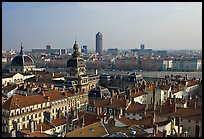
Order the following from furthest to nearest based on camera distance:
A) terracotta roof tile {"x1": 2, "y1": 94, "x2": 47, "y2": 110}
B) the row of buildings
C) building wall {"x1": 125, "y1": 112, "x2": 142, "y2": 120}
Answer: terracotta roof tile {"x1": 2, "y1": 94, "x2": 47, "y2": 110} → building wall {"x1": 125, "y1": 112, "x2": 142, "y2": 120} → the row of buildings

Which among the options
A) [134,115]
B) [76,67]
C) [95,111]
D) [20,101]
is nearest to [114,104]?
[95,111]

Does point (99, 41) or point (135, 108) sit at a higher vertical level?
point (99, 41)

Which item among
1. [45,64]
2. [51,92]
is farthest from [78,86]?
[45,64]

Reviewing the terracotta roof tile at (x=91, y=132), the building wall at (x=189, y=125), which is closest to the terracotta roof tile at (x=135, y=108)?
the building wall at (x=189, y=125)

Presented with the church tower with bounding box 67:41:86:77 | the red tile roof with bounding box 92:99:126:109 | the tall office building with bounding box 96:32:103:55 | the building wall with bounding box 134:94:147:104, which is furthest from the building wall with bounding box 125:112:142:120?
the tall office building with bounding box 96:32:103:55

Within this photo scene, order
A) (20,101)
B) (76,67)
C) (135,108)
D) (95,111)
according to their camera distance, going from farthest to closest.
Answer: (76,67) < (95,111) < (20,101) < (135,108)

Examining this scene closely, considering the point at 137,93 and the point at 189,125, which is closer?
the point at 189,125

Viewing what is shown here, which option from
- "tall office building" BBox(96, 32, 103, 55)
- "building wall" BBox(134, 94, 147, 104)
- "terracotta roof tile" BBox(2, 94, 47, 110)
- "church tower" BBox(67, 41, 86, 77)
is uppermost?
"tall office building" BBox(96, 32, 103, 55)

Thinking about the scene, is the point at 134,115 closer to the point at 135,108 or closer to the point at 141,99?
the point at 135,108

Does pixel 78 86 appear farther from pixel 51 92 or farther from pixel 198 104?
pixel 198 104

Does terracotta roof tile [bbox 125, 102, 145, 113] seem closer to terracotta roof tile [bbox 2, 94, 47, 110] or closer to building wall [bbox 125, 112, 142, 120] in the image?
building wall [bbox 125, 112, 142, 120]

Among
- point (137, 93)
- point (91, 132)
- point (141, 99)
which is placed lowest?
point (141, 99)
